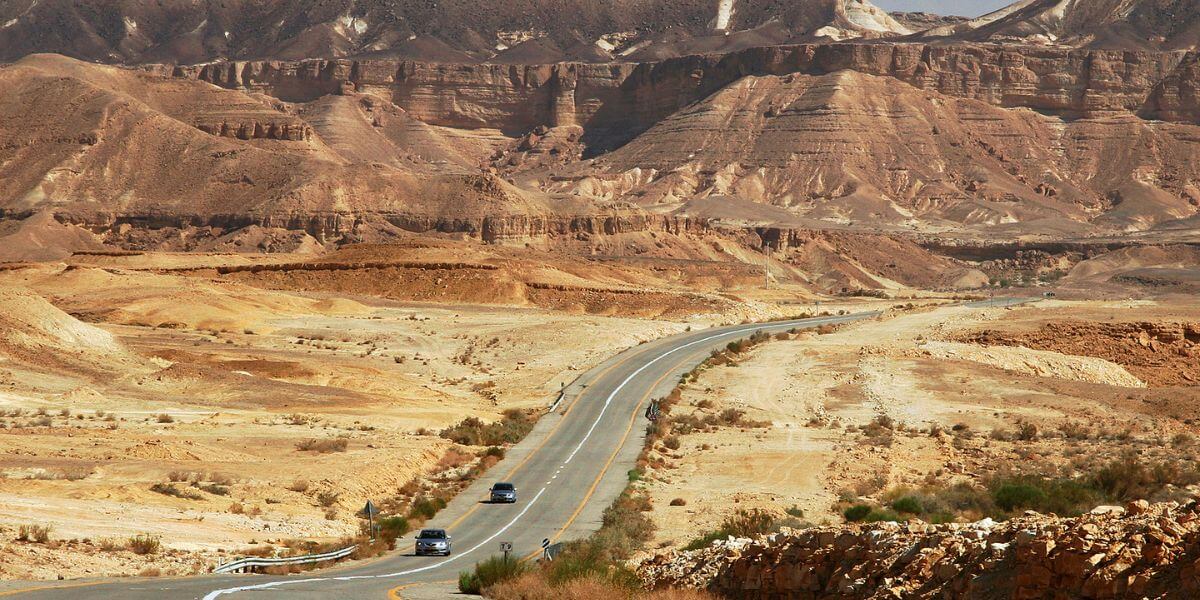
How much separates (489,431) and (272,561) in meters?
21.5

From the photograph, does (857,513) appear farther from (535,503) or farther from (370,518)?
(535,503)

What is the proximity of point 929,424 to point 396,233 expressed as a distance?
93710 millimetres

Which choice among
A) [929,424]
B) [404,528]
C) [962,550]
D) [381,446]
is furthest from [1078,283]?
[962,550]

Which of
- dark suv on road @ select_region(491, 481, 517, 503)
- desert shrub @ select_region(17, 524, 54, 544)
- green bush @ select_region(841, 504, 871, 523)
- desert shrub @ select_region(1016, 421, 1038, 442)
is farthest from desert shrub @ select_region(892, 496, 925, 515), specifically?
desert shrub @ select_region(1016, 421, 1038, 442)

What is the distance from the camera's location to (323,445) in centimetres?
3966

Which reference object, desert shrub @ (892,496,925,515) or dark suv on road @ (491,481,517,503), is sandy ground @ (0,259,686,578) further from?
desert shrub @ (892,496,925,515)

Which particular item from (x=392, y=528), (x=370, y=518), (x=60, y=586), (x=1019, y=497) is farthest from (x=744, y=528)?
(x=60, y=586)

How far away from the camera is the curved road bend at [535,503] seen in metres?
20.1

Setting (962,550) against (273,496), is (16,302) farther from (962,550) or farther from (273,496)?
(962,550)

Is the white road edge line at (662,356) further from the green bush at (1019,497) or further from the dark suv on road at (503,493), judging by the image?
the green bush at (1019,497)

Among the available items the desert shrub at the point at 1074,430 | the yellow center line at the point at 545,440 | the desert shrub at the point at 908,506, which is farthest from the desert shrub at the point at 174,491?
the desert shrub at the point at 1074,430

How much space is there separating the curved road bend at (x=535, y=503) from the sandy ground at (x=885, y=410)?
1599mm

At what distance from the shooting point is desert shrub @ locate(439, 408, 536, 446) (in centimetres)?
4369

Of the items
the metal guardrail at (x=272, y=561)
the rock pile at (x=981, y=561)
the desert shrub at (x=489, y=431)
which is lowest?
the desert shrub at (x=489, y=431)
